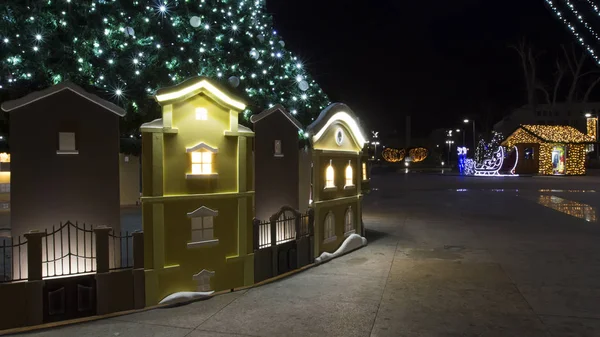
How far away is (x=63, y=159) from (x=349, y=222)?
6039 mm

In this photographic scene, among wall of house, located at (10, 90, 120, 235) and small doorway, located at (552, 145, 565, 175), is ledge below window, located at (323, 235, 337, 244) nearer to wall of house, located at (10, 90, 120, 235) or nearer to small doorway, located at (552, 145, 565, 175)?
wall of house, located at (10, 90, 120, 235)

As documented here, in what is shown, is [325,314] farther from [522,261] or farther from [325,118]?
[522,261]

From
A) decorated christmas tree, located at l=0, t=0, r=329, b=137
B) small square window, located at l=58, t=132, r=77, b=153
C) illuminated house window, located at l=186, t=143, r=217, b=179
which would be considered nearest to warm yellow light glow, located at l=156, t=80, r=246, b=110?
decorated christmas tree, located at l=0, t=0, r=329, b=137

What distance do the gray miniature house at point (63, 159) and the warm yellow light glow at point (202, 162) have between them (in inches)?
42.2

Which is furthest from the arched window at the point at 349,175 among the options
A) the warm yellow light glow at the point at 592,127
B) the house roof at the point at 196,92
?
the warm yellow light glow at the point at 592,127

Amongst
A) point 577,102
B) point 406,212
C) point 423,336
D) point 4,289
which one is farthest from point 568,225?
point 577,102

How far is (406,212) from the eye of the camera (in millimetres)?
16266

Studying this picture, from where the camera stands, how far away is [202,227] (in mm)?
6664

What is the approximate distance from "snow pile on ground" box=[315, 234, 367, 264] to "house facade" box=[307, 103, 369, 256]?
10cm

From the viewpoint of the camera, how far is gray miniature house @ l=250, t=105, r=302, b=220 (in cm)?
974

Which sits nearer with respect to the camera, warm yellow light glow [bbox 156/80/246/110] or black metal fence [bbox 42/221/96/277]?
black metal fence [bbox 42/221/96/277]

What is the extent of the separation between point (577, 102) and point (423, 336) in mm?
64908

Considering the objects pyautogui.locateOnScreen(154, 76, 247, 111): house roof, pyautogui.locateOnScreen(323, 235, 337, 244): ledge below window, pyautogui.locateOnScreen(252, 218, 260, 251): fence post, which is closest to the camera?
pyautogui.locateOnScreen(154, 76, 247, 111): house roof

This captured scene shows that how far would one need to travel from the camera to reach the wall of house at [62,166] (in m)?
5.88
